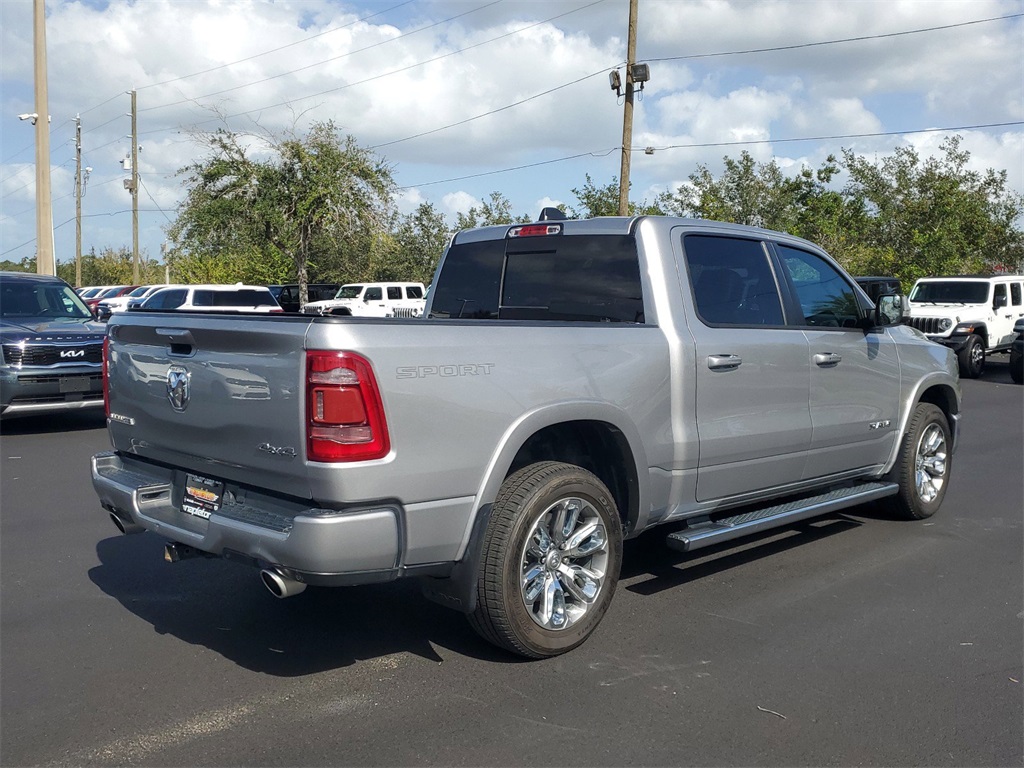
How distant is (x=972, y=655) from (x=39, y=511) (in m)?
6.15

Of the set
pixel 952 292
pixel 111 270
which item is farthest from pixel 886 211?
pixel 111 270

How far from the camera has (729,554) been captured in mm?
6012

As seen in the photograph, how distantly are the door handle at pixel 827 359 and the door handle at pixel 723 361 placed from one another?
2.62 feet

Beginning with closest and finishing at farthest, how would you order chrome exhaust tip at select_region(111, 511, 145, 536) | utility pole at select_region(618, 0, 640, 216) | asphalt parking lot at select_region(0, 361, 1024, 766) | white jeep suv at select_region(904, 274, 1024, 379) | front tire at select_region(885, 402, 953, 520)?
asphalt parking lot at select_region(0, 361, 1024, 766) → chrome exhaust tip at select_region(111, 511, 145, 536) → front tire at select_region(885, 402, 953, 520) → white jeep suv at select_region(904, 274, 1024, 379) → utility pole at select_region(618, 0, 640, 216)

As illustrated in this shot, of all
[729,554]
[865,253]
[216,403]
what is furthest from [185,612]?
[865,253]

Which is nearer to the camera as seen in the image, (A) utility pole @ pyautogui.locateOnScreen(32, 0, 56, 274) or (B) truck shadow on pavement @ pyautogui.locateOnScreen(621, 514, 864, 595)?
(B) truck shadow on pavement @ pyautogui.locateOnScreen(621, 514, 864, 595)

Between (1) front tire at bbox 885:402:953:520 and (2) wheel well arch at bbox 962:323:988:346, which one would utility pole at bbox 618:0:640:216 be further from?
(1) front tire at bbox 885:402:953:520

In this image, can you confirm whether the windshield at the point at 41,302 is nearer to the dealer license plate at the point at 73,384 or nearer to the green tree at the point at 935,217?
the dealer license plate at the point at 73,384

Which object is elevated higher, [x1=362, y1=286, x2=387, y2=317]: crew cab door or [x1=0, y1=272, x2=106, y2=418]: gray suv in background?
[x1=362, y1=286, x2=387, y2=317]: crew cab door

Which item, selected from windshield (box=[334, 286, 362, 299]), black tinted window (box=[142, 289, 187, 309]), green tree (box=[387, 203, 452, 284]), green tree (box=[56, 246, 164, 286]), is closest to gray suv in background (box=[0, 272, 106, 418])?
black tinted window (box=[142, 289, 187, 309])

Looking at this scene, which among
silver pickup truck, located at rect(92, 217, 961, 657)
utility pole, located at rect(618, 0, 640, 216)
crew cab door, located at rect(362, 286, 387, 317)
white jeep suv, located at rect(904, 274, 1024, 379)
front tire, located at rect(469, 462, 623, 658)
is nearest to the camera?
silver pickup truck, located at rect(92, 217, 961, 657)

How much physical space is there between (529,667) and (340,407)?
1.51 m

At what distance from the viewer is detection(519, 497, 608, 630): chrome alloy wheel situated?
4203mm

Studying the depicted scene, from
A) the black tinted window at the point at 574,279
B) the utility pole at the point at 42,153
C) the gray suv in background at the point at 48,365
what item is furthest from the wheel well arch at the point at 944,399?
the utility pole at the point at 42,153
